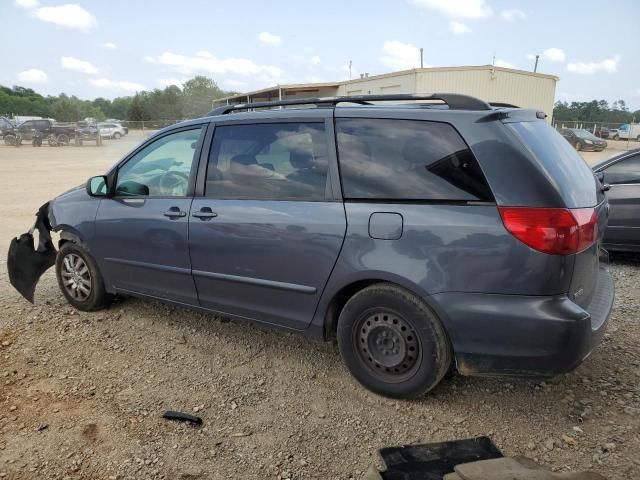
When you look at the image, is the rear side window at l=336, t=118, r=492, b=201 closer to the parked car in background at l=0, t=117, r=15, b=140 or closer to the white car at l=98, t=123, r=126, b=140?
the parked car in background at l=0, t=117, r=15, b=140

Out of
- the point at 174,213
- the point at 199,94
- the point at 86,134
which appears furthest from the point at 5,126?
the point at 199,94

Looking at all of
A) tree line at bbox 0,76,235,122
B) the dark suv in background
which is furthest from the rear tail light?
tree line at bbox 0,76,235,122

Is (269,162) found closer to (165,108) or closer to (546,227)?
(546,227)

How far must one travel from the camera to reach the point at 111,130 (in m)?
40.9

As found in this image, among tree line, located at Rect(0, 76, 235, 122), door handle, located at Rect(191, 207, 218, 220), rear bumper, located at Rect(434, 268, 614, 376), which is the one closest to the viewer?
rear bumper, located at Rect(434, 268, 614, 376)

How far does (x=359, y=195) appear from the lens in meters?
2.93

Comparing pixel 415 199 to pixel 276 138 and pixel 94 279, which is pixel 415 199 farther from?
pixel 94 279

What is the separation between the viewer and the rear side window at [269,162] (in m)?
3.13

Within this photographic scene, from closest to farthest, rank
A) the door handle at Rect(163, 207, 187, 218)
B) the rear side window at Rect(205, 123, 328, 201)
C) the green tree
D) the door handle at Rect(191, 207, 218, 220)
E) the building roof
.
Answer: the rear side window at Rect(205, 123, 328, 201), the door handle at Rect(191, 207, 218, 220), the door handle at Rect(163, 207, 187, 218), the building roof, the green tree

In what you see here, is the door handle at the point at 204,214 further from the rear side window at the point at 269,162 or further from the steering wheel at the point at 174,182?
the steering wheel at the point at 174,182

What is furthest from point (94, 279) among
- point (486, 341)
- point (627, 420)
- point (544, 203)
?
point (627, 420)

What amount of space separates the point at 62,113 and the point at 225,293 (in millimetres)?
62924

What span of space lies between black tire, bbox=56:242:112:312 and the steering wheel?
1.04m

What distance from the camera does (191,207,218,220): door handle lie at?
343cm
